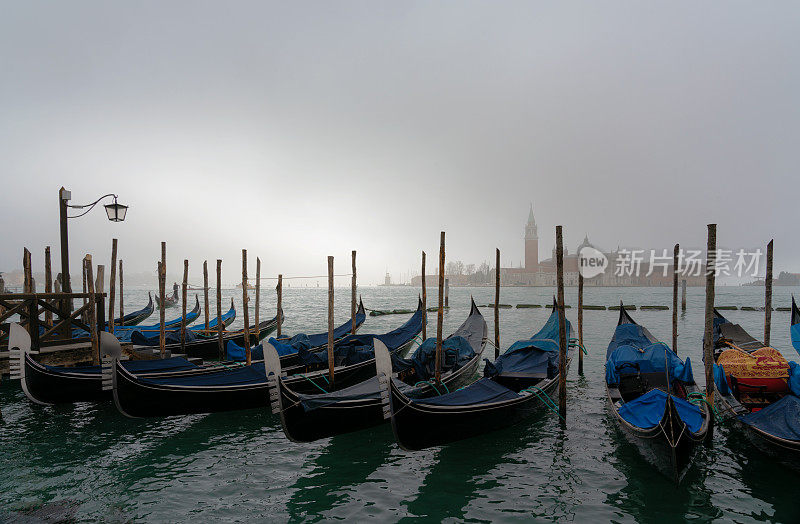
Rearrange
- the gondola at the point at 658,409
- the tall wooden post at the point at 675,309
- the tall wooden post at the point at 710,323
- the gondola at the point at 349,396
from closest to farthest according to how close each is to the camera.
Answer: the gondola at the point at 658,409 < the gondola at the point at 349,396 < the tall wooden post at the point at 710,323 < the tall wooden post at the point at 675,309

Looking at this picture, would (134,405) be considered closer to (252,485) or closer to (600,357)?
(252,485)

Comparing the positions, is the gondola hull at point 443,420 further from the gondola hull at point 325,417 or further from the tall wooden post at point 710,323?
the tall wooden post at point 710,323

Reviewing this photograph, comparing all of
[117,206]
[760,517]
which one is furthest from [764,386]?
[117,206]

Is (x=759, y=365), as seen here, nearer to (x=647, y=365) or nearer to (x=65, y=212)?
(x=647, y=365)

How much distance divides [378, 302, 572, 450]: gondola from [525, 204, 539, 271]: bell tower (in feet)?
388

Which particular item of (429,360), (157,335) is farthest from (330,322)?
(157,335)

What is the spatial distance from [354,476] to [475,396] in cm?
173

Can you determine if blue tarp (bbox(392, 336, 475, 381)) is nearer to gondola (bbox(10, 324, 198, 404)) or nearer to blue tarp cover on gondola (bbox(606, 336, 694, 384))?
blue tarp cover on gondola (bbox(606, 336, 694, 384))

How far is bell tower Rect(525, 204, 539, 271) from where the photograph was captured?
399 ft

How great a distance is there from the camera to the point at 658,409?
482 cm

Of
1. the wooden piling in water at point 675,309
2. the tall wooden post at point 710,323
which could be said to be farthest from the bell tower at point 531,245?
the tall wooden post at point 710,323

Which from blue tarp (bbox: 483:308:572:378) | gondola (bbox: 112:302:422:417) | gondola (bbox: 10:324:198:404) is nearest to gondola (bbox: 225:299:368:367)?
gondola (bbox: 112:302:422:417)

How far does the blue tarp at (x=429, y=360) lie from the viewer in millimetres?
7246

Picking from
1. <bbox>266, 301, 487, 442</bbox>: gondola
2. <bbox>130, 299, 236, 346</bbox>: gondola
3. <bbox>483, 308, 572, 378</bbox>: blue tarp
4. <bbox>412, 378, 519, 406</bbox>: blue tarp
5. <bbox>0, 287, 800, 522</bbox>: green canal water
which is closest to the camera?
<bbox>0, 287, 800, 522</bbox>: green canal water
